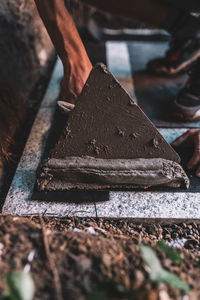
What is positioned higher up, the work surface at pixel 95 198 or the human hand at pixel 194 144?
the human hand at pixel 194 144

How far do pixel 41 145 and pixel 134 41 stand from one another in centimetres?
247

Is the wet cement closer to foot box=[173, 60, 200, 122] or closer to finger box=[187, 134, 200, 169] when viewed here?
finger box=[187, 134, 200, 169]

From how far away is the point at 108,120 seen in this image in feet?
4.48

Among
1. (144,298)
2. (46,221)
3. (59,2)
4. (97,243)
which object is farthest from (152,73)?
(144,298)

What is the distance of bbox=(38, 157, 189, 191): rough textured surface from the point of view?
1.42m

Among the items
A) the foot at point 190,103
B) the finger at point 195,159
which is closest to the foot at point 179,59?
the foot at point 190,103

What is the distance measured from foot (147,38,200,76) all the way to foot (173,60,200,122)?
597 mm

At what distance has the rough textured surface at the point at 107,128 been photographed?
131 cm

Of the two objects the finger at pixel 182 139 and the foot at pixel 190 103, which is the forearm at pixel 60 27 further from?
the foot at pixel 190 103

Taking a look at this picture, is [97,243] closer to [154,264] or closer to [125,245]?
[125,245]

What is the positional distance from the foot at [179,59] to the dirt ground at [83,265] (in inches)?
78.1

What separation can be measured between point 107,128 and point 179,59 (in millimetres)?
1674

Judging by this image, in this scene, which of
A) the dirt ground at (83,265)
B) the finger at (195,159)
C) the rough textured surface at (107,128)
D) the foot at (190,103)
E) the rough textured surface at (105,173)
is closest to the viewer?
the dirt ground at (83,265)

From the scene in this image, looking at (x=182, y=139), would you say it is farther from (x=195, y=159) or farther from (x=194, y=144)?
(x=195, y=159)
